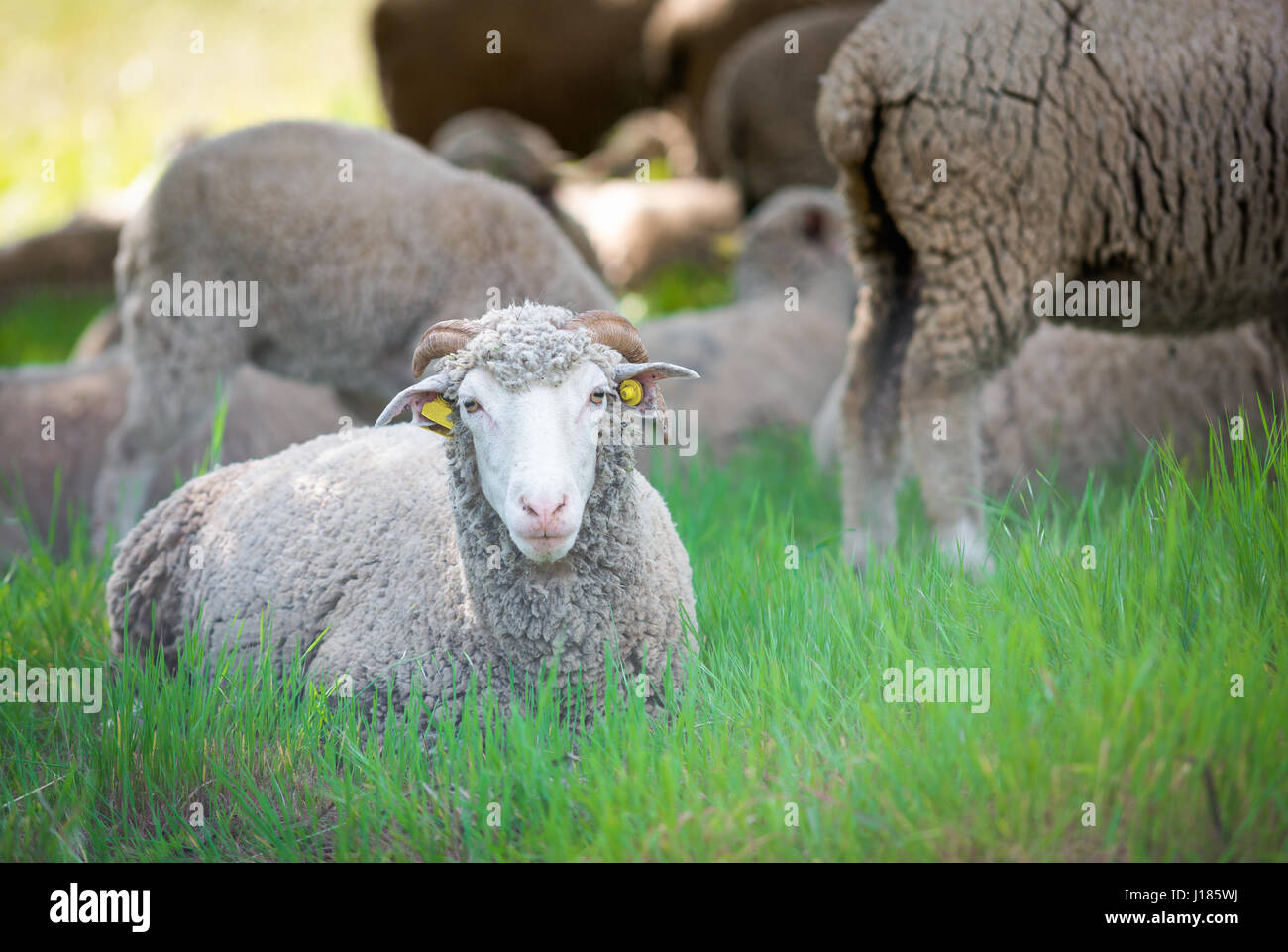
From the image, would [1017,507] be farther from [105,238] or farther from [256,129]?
[105,238]

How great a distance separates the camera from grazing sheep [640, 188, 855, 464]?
21.2 ft

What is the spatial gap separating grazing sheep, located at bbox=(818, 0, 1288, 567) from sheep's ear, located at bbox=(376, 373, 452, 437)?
1.80m

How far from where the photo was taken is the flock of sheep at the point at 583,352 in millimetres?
3006

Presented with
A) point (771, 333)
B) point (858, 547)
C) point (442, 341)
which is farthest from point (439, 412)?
point (771, 333)

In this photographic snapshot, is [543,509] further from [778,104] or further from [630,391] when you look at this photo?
[778,104]

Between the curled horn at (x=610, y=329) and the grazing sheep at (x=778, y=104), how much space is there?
6654 millimetres

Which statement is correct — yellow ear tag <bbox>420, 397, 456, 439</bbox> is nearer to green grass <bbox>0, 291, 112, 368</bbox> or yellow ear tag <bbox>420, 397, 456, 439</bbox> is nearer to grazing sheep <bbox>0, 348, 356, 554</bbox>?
grazing sheep <bbox>0, 348, 356, 554</bbox>

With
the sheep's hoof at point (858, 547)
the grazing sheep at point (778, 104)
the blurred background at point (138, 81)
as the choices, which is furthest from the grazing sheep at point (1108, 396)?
the blurred background at point (138, 81)

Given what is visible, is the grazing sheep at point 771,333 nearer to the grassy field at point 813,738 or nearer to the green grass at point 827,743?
the grassy field at point 813,738

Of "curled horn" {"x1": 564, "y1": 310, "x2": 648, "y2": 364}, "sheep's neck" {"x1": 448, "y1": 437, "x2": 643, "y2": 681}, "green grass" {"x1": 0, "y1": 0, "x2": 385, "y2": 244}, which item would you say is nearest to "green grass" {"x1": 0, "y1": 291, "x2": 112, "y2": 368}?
"green grass" {"x1": 0, "y1": 0, "x2": 385, "y2": 244}

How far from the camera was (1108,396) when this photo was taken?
539 centimetres

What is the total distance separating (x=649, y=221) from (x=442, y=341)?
7.21 metres

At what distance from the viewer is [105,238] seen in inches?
433
